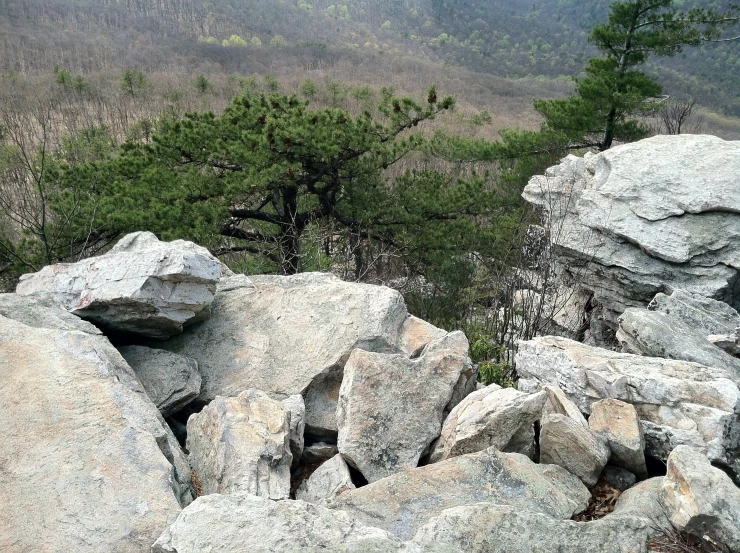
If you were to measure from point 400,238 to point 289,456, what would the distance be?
7128mm

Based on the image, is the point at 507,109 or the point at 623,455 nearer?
the point at 623,455

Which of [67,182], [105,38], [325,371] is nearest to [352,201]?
[67,182]

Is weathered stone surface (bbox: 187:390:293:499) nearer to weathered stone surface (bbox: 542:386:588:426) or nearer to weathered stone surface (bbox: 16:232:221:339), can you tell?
weathered stone surface (bbox: 16:232:221:339)

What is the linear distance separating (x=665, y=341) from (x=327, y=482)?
246cm

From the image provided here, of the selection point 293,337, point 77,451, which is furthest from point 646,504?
point 77,451

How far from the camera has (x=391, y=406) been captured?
10.3 ft

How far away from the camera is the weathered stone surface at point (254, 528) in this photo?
1906mm

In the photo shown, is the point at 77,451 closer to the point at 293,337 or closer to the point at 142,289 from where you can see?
the point at 142,289

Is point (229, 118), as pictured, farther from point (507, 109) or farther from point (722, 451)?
point (507, 109)

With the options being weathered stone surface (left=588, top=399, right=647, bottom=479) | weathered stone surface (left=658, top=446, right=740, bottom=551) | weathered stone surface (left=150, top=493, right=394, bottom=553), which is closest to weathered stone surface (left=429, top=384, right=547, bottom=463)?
weathered stone surface (left=588, top=399, right=647, bottom=479)

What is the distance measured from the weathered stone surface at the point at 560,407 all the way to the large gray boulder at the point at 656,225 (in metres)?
3.22

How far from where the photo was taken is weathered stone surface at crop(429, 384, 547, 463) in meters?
2.87

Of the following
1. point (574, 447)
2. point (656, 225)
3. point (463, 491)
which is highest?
point (656, 225)

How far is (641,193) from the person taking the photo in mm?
6395
